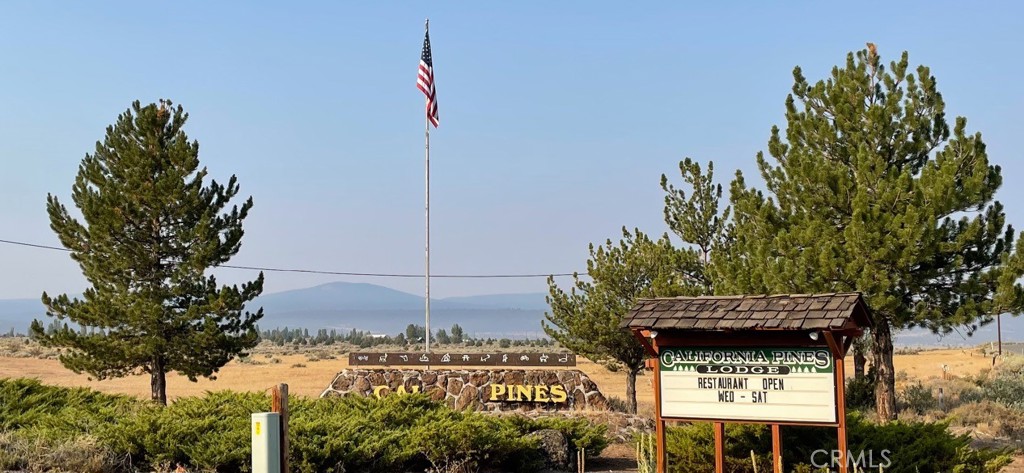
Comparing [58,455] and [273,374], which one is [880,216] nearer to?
[58,455]

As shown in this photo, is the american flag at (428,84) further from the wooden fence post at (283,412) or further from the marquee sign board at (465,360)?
the wooden fence post at (283,412)

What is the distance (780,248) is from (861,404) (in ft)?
27.3

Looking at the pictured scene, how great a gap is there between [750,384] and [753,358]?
306mm

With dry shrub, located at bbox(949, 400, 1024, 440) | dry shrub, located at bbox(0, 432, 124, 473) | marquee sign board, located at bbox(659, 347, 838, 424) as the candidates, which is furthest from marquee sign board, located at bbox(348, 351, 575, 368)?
marquee sign board, located at bbox(659, 347, 838, 424)

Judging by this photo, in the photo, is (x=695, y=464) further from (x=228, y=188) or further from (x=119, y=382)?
(x=119, y=382)

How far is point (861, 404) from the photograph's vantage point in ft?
80.9

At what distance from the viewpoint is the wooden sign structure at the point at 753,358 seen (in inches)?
437

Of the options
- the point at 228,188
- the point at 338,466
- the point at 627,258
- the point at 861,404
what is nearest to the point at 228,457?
the point at 338,466

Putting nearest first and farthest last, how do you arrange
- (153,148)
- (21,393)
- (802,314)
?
(802,314), (21,393), (153,148)

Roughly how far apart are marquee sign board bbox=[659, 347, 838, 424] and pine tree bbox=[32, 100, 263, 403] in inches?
552

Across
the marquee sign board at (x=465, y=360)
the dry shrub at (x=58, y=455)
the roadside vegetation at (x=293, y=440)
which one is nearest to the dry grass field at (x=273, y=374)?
the marquee sign board at (x=465, y=360)

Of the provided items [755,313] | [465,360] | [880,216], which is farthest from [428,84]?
[755,313]

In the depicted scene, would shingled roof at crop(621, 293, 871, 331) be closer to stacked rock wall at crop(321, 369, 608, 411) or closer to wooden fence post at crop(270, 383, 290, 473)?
wooden fence post at crop(270, 383, 290, 473)

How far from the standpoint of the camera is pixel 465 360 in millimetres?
23578
